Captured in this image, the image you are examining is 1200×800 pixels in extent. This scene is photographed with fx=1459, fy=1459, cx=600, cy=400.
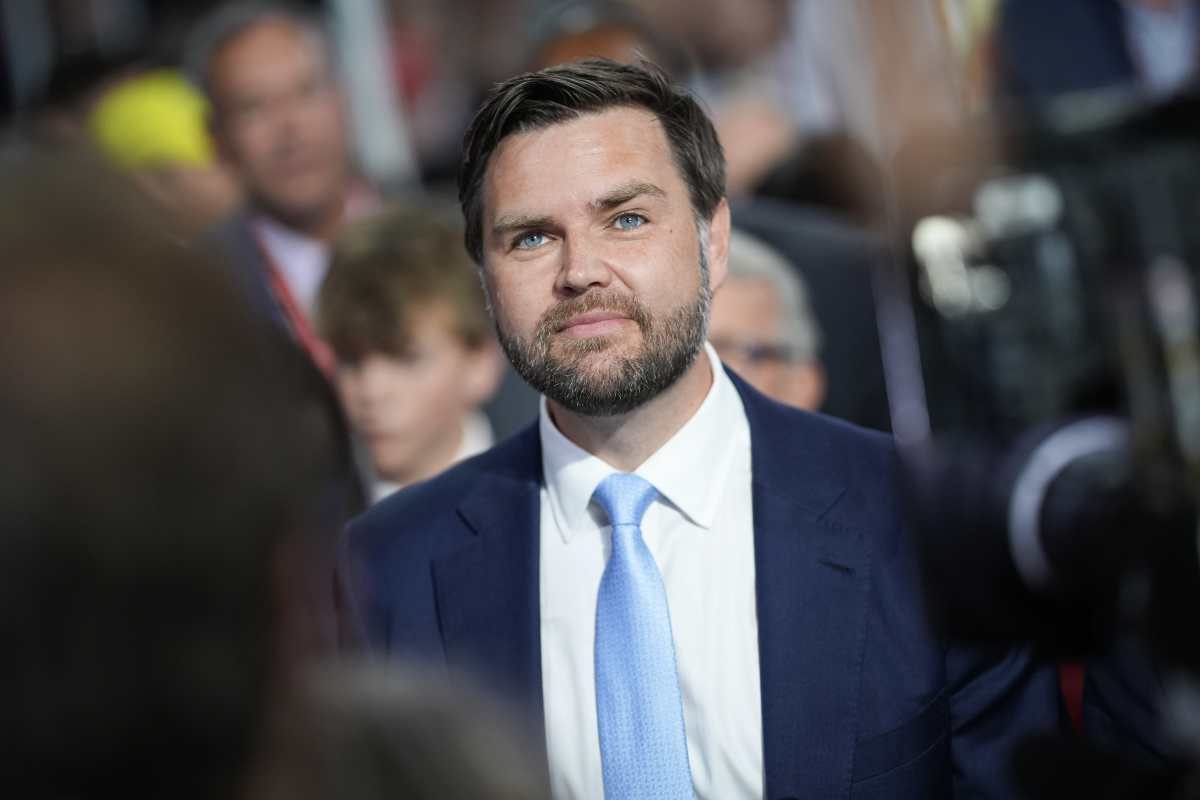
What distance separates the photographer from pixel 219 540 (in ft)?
2.89

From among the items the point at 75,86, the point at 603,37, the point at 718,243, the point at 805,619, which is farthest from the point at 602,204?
the point at 75,86

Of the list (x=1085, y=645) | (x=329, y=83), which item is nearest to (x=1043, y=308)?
(x=1085, y=645)

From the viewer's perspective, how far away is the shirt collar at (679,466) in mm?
2047

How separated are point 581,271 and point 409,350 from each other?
1.14 metres

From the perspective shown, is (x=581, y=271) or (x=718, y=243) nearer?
(x=581, y=271)

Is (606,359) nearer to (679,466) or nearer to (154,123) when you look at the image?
(679,466)

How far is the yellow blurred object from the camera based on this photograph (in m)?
3.95

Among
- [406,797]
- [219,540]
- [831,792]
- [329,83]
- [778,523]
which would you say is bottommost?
[831,792]

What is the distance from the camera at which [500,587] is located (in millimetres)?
2094

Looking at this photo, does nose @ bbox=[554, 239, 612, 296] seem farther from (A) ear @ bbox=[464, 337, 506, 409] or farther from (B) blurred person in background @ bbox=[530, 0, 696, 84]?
(B) blurred person in background @ bbox=[530, 0, 696, 84]

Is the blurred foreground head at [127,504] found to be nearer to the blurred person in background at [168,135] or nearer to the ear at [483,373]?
the ear at [483,373]

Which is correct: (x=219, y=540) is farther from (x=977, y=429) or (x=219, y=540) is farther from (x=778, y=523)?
(x=977, y=429)

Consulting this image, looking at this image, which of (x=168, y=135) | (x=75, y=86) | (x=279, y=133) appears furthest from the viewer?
(x=75, y=86)

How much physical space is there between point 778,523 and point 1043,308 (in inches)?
55.5
